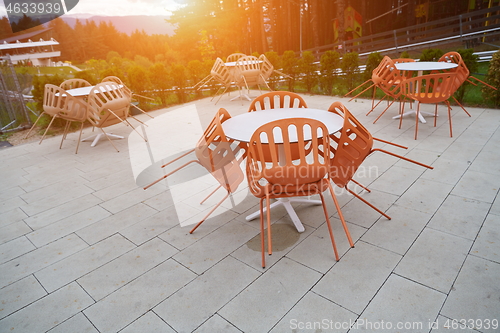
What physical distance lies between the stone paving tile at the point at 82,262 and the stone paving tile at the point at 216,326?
1068mm

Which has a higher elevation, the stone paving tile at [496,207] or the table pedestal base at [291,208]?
the table pedestal base at [291,208]

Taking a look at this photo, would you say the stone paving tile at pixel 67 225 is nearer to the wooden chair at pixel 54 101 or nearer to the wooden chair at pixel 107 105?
the wooden chair at pixel 107 105

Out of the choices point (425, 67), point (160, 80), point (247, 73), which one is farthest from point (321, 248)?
point (160, 80)

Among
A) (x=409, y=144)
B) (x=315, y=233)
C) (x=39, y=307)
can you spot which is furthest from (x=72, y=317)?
(x=409, y=144)

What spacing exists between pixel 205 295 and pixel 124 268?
728 mm

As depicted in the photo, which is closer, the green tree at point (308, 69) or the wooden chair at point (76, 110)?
the wooden chair at point (76, 110)

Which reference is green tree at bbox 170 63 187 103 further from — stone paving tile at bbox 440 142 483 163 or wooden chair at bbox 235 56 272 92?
stone paving tile at bbox 440 142 483 163

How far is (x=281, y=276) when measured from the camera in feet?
7.00

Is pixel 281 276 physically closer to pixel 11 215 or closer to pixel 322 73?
pixel 11 215

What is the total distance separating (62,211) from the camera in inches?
130

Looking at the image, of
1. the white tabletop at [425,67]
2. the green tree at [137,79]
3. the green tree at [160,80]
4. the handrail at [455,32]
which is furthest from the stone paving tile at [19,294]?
the handrail at [455,32]

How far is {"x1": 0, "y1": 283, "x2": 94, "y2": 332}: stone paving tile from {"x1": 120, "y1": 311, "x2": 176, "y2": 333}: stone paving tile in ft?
1.31

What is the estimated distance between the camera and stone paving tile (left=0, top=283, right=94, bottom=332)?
1.92 meters

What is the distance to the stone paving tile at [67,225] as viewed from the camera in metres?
2.84
